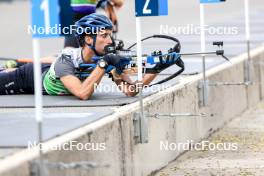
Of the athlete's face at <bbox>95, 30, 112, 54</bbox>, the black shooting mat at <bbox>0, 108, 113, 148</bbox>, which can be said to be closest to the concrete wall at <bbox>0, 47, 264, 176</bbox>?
the black shooting mat at <bbox>0, 108, 113, 148</bbox>

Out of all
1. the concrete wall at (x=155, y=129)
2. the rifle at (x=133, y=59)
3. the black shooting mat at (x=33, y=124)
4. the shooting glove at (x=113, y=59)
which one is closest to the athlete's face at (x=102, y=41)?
the rifle at (x=133, y=59)

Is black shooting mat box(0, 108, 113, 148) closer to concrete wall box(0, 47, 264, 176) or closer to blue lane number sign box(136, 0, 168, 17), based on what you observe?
concrete wall box(0, 47, 264, 176)

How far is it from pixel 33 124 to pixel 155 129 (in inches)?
60.5

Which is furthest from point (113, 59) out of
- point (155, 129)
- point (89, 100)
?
point (155, 129)

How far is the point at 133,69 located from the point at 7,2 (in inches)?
999

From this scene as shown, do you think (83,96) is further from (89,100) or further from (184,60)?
(184,60)

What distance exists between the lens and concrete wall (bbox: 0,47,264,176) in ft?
22.5

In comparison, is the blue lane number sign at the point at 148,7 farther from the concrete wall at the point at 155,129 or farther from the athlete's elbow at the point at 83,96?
the athlete's elbow at the point at 83,96

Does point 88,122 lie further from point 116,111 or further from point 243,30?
point 243,30

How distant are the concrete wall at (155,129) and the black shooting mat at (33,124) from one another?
0.15m

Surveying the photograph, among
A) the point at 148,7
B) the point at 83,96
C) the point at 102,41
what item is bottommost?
the point at 83,96

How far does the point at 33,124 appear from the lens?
7.93m

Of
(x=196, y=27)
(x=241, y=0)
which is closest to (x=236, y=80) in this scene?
(x=196, y=27)

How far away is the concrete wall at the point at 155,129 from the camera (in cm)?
687
